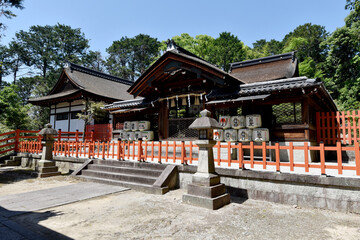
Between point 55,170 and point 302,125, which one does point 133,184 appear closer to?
point 55,170

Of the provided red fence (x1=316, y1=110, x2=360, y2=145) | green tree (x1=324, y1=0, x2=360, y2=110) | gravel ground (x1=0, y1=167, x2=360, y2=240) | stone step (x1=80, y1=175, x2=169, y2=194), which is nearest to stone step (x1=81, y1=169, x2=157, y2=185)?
stone step (x1=80, y1=175, x2=169, y2=194)

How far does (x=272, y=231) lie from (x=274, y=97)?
21.0ft

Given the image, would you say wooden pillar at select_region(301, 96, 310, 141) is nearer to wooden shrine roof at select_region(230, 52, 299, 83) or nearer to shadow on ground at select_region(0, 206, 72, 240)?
wooden shrine roof at select_region(230, 52, 299, 83)

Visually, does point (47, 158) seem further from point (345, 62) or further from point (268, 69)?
point (345, 62)

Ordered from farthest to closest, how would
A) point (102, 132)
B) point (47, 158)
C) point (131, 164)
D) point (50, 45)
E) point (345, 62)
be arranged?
point (50, 45) → point (345, 62) → point (102, 132) → point (47, 158) → point (131, 164)

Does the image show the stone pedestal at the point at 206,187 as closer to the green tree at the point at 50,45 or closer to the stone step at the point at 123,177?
the stone step at the point at 123,177

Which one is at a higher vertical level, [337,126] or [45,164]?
[337,126]

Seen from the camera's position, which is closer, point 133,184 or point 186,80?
point 133,184

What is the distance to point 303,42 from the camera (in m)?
29.5

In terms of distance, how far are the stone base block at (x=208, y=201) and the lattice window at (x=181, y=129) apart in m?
5.36

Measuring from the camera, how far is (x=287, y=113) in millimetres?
9125

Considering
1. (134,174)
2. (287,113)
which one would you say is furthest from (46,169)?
(287,113)

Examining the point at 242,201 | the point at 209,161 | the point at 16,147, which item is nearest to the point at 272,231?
the point at 242,201

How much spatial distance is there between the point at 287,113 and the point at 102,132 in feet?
47.3
